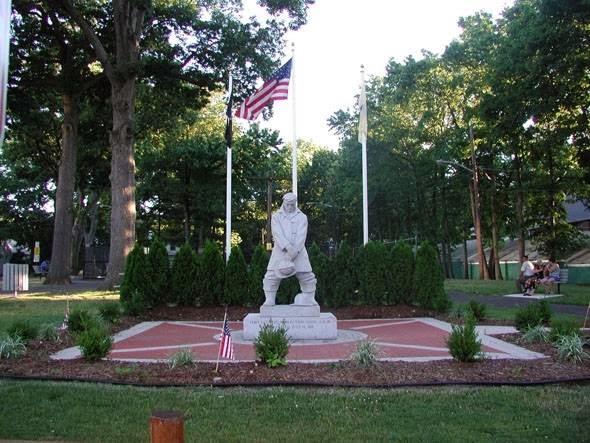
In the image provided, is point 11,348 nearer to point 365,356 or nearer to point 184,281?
point 365,356

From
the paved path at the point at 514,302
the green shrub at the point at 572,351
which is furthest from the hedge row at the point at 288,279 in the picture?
the green shrub at the point at 572,351

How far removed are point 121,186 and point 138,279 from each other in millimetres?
8598

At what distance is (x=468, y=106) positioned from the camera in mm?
40875

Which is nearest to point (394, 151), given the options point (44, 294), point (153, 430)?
point (44, 294)

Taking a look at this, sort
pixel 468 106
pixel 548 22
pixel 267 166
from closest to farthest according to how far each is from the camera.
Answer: pixel 548 22
pixel 267 166
pixel 468 106

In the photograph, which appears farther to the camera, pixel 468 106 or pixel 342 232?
pixel 342 232

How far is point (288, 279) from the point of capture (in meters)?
16.4

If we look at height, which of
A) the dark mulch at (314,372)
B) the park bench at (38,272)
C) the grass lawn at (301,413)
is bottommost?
the grass lawn at (301,413)

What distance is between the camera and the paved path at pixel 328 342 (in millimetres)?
9094

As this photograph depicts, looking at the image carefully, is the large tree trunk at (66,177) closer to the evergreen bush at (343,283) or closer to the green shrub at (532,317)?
the evergreen bush at (343,283)

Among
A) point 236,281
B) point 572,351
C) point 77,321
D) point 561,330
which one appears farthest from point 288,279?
point 572,351

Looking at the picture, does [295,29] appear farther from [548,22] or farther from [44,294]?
[44,294]

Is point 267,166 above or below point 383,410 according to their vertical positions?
above

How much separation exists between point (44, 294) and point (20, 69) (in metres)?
10.8
